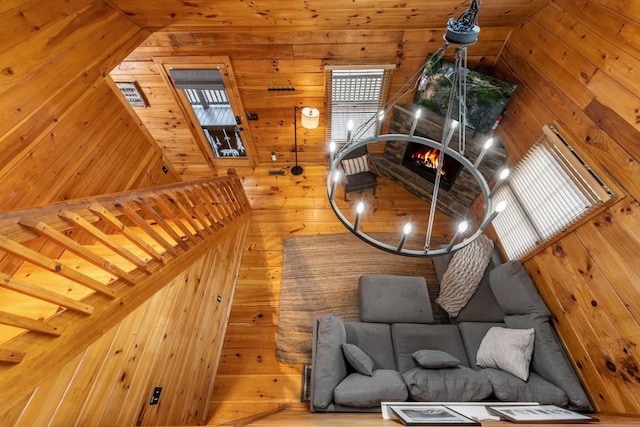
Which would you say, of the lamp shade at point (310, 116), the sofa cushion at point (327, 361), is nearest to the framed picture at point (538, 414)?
the sofa cushion at point (327, 361)

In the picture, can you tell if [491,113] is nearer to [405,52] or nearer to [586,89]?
[586,89]

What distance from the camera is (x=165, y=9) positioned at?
2.70 m

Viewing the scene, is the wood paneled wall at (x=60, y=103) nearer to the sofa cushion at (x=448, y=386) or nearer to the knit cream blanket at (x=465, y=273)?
the sofa cushion at (x=448, y=386)

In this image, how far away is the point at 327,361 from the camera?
2.35 meters

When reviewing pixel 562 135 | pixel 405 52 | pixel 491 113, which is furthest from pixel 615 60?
pixel 405 52

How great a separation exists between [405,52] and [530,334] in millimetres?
3284

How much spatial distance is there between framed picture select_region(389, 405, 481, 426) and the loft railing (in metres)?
2.01

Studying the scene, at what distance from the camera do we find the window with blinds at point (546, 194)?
215cm

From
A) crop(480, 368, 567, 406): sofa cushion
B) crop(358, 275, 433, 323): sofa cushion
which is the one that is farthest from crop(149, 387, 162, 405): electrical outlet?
crop(480, 368, 567, 406): sofa cushion

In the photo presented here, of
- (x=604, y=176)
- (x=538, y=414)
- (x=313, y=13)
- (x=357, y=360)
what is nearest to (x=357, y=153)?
(x=313, y=13)

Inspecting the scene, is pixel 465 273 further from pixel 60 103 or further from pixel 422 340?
pixel 60 103

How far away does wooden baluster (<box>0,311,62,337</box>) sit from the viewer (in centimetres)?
101

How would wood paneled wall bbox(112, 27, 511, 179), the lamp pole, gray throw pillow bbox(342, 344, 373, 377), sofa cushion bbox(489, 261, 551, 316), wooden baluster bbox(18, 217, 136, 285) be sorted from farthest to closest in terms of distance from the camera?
the lamp pole < wood paneled wall bbox(112, 27, 511, 179) < sofa cushion bbox(489, 261, 551, 316) < gray throw pillow bbox(342, 344, 373, 377) < wooden baluster bbox(18, 217, 136, 285)

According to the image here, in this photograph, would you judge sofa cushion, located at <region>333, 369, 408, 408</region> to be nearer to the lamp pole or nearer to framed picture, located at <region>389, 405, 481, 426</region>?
framed picture, located at <region>389, 405, 481, 426</region>
